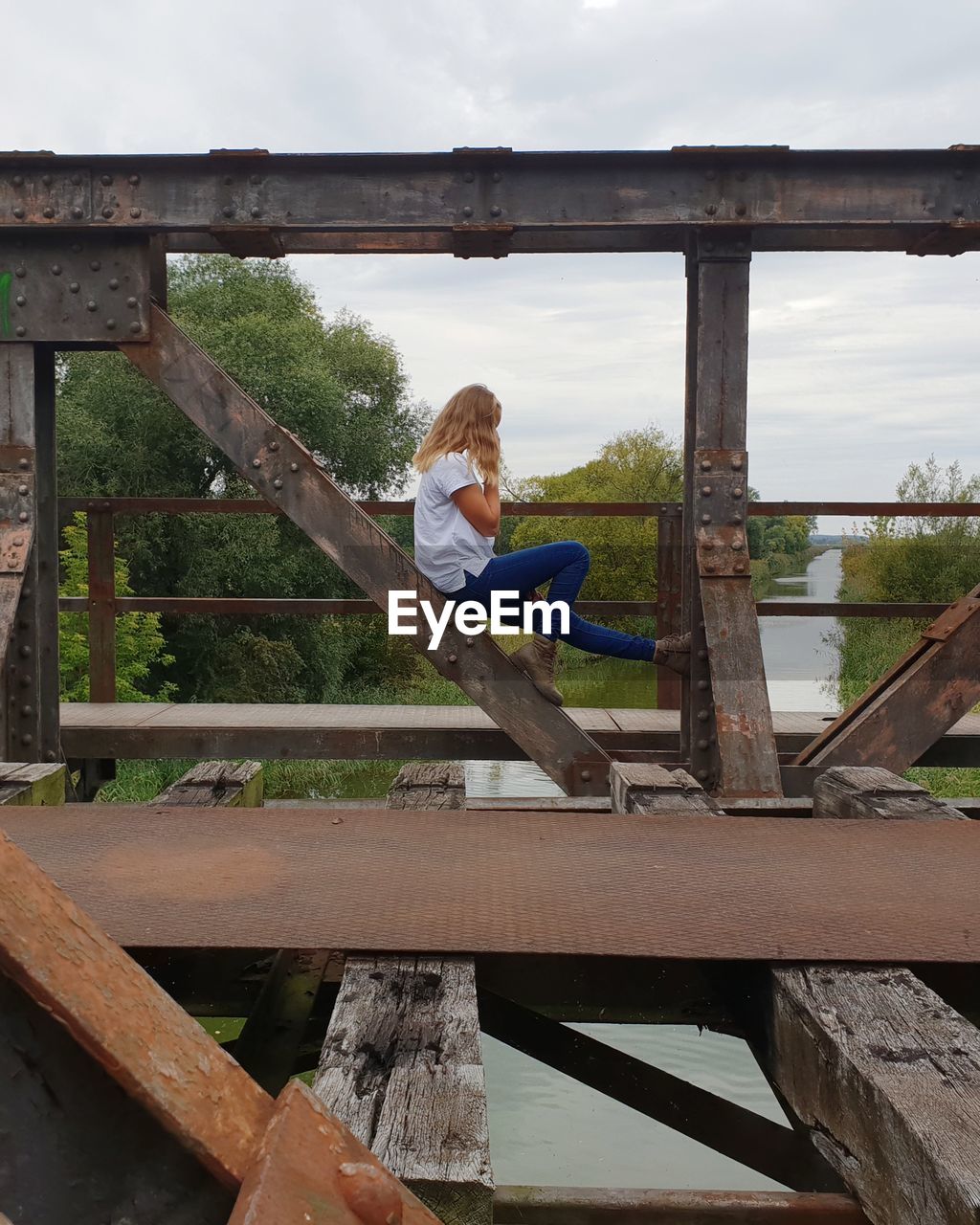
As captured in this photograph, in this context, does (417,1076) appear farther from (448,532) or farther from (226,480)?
(226,480)

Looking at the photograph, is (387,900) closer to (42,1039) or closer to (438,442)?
(42,1039)

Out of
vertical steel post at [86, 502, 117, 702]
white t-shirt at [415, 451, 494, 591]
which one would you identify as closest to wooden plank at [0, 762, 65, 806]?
white t-shirt at [415, 451, 494, 591]

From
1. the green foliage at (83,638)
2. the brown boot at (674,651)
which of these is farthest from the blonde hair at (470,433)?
the green foliage at (83,638)

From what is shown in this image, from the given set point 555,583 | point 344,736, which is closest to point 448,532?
point 555,583

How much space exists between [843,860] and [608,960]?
0.79m

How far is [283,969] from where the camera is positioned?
7.50 feet

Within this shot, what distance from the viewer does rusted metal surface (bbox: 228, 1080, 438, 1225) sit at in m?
0.79

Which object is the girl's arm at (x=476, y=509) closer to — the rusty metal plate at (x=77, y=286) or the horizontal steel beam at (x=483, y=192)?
the horizontal steel beam at (x=483, y=192)

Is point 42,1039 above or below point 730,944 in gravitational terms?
above

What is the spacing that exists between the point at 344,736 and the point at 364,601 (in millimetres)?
872

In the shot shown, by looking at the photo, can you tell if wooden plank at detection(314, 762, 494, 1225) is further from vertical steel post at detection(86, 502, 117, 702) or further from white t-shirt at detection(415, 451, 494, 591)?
vertical steel post at detection(86, 502, 117, 702)

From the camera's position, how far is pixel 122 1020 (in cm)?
81

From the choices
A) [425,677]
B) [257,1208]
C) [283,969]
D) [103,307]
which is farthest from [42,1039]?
[425,677]

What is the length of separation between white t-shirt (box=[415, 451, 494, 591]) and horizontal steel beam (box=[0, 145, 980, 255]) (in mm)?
873
